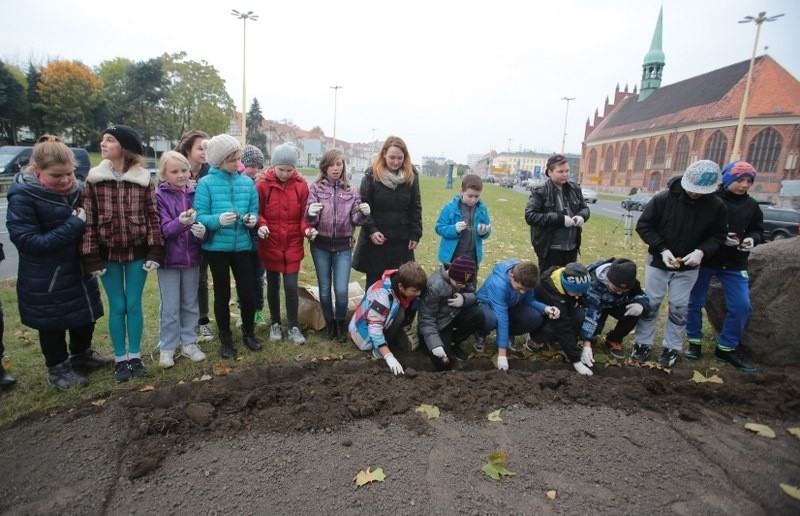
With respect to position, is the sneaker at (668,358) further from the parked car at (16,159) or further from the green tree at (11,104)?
the green tree at (11,104)

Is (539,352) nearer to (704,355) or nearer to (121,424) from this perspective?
(704,355)

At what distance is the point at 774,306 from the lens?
14.8 ft

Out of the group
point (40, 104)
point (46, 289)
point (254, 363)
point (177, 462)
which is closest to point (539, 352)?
point (254, 363)

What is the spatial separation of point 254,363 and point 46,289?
1725 mm

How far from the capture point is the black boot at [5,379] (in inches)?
137

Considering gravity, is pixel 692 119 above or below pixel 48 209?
above

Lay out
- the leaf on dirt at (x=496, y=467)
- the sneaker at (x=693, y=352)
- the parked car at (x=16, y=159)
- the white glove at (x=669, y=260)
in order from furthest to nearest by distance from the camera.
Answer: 1. the parked car at (x=16, y=159)
2. the sneaker at (x=693, y=352)
3. the white glove at (x=669, y=260)
4. the leaf on dirt at (x=496, y=467)

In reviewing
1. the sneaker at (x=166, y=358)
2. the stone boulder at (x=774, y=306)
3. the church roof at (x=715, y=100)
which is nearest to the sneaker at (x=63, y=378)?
the sneaker at (x=166, y=358)

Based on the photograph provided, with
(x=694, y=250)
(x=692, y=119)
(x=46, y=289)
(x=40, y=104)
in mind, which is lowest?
(x=46, y=289)

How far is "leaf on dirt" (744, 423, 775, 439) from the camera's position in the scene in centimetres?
321

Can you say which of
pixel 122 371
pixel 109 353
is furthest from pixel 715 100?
pixel 122 371

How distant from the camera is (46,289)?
327 cm

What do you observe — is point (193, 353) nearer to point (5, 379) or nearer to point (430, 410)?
point (5, 379)

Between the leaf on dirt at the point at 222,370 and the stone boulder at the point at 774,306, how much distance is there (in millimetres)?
5233
